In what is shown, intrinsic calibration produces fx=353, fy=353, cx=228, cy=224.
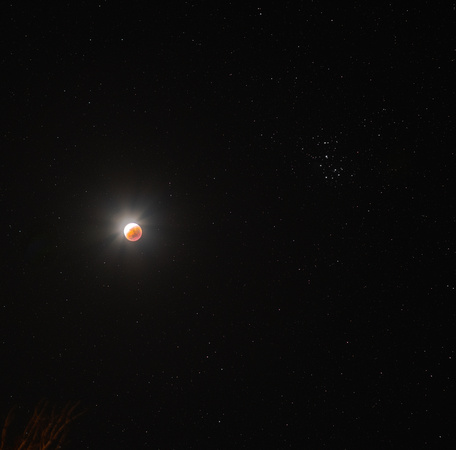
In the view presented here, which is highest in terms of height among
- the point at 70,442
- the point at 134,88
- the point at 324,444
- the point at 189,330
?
the point at 134,88

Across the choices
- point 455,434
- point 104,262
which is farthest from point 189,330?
point 455,434

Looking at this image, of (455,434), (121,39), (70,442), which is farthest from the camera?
(455,434)

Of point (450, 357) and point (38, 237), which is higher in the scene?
point (450, 357)

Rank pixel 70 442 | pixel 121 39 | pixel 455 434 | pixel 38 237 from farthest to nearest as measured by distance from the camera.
A: pixel 455 434 → pixel 70 442 → pixel 38 237 → pixel 121 39

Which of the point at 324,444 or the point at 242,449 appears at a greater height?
the point at 324,444

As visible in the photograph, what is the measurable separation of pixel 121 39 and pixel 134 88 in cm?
23

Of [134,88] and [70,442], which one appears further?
[70,442]

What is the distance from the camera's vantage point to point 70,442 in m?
2.26

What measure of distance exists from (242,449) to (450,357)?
60.2 inches

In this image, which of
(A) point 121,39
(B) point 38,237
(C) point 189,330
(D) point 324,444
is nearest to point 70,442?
(C) point 189,330

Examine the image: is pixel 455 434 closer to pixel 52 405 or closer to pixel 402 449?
pixel 402 449

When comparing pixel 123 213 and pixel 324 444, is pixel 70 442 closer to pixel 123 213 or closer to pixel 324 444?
pixel 123 213

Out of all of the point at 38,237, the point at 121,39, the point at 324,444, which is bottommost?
the point at 324,444

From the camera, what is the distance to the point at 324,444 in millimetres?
2473
